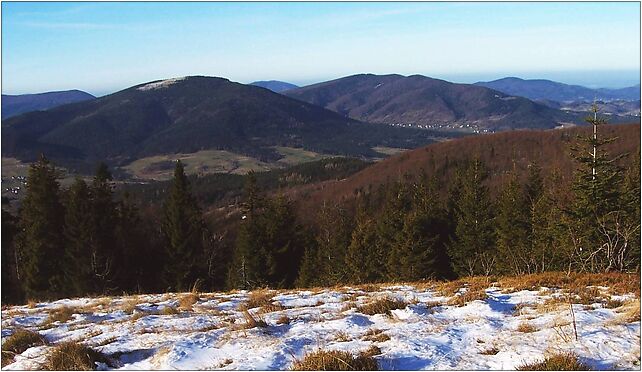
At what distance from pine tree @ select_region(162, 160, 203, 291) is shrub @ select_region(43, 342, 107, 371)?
97.1 ft

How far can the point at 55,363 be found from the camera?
6.28 meters

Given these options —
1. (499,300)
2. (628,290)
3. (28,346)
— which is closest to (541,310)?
(499,300)

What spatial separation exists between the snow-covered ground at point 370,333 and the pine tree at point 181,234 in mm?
26597

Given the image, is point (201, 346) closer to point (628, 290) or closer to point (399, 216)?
point (628, 290)

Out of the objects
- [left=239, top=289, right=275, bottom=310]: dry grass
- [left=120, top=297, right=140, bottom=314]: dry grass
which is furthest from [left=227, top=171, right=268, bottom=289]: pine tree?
[left=239, top=289, right=275, bottom=310]: dry grass

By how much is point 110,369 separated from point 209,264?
31.7 metres

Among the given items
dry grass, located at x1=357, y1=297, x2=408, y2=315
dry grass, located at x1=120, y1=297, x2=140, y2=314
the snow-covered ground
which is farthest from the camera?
dry grass, located at x1=120, y1=297, x2=140, y2=314

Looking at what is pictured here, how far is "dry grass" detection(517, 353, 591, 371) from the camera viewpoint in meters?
5.10

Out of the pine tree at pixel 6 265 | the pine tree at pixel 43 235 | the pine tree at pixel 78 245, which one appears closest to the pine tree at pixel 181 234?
the pine tree at pixel 78 245

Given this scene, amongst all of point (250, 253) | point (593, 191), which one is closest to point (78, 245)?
point (250, 253)

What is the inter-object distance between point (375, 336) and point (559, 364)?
2464 millimetres

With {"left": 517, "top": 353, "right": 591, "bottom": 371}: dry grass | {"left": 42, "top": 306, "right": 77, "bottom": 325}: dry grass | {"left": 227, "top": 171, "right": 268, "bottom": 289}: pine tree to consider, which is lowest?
{"left": 227, "top": 171, "right": 268, "bottom": 289}: pine tree

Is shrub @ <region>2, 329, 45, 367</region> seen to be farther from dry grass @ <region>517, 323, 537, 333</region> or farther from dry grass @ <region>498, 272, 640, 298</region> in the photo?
dry grass @ <region>498, 272, 640, 298</region>

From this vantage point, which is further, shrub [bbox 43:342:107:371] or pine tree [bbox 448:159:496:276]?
pine tree [bbox 448:159:496:276]
